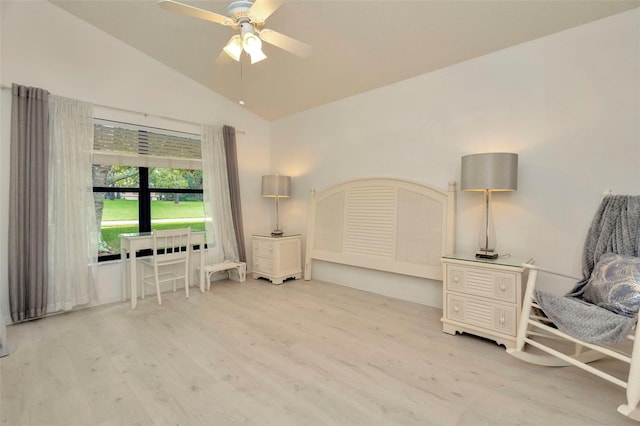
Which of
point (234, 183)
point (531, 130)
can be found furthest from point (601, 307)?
point (234, 183)

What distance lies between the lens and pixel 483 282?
233cm

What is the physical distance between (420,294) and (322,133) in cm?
238

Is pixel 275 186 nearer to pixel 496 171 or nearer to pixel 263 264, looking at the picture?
pixel 263 264

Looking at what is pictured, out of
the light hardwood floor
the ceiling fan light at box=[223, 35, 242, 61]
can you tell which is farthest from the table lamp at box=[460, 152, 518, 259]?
the ceiling fan light at box=[223, 35, 242, 61]

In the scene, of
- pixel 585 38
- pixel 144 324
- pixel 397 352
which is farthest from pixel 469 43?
pixel 144 324

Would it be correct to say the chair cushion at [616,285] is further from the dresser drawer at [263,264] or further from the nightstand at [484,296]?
the dresser drawer at [263,264]

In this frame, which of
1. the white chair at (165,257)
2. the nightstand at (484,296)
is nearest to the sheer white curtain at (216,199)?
the white chair at (165,257)

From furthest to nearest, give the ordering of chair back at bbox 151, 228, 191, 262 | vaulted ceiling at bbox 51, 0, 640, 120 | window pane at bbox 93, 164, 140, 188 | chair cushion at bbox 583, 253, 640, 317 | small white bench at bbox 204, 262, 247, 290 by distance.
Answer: small white bench at bbox 204, 262, 247, 290
window pane at bbox 93, 164, 140, 188
chair back at bbox 151, 228, 191, 262
vaulted ceiling at bbox 51, 0, 640, 120
chair cushion at bbox 583, 253, 640, 317

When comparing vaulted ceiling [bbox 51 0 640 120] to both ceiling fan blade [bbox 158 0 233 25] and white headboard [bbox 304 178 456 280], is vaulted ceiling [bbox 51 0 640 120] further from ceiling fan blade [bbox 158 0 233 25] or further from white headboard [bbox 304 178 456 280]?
white headboard [bbox 304 178 456 280]

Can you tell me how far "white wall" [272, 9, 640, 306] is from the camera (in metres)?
2.21

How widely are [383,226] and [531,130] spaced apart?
1597mm

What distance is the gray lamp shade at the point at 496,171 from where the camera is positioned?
7.75ft

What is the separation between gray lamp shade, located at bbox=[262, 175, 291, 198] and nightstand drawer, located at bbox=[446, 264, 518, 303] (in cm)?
245

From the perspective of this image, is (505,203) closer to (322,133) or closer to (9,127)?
(322,133)
